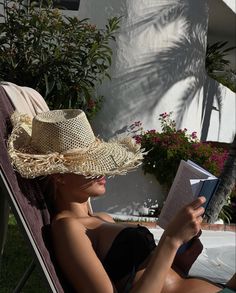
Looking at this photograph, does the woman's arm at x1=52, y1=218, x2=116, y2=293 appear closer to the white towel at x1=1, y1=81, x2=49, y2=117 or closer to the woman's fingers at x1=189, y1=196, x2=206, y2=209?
the woman's fingers at x1=189, y1=196, x2=206, y2=209

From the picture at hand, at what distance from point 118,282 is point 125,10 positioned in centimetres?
717

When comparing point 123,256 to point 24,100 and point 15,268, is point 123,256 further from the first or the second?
point 15,268

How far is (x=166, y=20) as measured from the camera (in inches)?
379

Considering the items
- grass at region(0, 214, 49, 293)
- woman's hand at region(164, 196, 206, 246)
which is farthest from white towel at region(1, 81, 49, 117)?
grass at region(0, 214, 49, 293)

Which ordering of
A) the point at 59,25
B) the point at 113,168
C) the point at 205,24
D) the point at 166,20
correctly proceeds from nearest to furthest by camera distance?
the point at 113,168
the point at 59,25
the point at 166,20
the point at 205,24

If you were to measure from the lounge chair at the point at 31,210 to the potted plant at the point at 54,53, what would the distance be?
620 cm

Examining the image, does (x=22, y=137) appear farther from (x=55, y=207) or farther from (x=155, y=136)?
(x=155, y=136)

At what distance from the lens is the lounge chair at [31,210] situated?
2.43 meters

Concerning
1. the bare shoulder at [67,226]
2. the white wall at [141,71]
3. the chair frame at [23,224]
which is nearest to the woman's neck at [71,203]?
the bare shoulder at [67,226]

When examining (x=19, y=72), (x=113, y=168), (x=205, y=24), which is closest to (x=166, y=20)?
(x=205, y=24)

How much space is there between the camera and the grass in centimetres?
504

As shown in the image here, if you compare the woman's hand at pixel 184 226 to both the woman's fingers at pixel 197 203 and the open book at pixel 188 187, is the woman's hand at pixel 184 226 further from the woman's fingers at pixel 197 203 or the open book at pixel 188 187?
the open book at pixel 188 187

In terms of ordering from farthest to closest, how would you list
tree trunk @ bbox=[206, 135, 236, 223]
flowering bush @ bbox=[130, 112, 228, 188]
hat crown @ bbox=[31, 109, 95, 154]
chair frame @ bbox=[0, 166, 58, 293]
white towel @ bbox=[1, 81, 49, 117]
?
flowering bush @ bbox=[130, 112, 228, 188]
tree trunk @ bbox=[206, 135, 236, 223]
white towel @ bbox=[1, 81, 49, 117]
hat crown @ bbox=[31, 109, 95, 154]
chair frame @ bbox=[0, 166, 58, 293]

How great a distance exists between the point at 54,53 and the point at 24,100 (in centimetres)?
606
